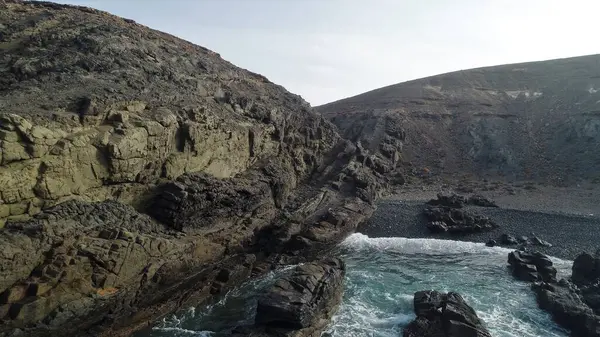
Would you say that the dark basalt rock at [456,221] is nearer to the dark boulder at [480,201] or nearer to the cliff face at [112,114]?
the dark boulder at [480,201]

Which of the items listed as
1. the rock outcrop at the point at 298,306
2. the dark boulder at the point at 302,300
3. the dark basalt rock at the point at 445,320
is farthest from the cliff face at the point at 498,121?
the dark basalt rock at the point at 445,320

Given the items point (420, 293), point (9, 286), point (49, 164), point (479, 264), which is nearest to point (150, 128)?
point (49, 164)

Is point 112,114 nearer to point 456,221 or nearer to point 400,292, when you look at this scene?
point 400,292

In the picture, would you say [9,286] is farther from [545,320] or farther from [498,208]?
[498,208]

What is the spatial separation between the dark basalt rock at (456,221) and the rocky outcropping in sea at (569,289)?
6.36 meters

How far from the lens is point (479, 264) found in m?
26.8

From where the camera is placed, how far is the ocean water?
1861 cm

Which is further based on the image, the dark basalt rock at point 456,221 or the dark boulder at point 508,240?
the dark basalt rock at point 456,221

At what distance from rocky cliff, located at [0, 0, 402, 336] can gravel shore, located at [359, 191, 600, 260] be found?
8.36 ft

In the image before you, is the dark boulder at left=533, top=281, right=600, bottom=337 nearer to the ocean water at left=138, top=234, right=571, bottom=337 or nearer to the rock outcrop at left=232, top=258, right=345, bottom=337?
the ocean water at left=138, top=234, right=571, bottom=337

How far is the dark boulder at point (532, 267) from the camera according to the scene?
2361cm

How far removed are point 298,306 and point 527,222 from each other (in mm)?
23727

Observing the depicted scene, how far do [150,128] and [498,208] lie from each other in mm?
29066

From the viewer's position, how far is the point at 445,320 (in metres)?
17.1
